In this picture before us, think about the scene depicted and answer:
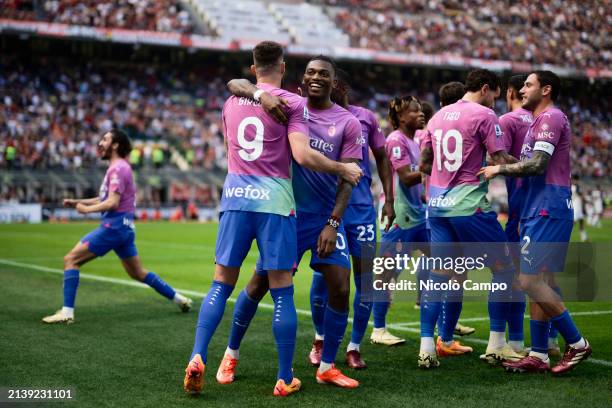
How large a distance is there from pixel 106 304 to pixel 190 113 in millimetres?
32109

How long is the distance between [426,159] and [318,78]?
1.61m

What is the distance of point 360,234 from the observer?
7172 mm

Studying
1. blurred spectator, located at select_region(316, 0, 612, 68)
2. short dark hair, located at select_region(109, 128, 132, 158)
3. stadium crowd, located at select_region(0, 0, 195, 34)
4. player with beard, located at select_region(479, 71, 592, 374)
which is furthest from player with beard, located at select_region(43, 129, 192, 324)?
blurred spectator, located at select_region(316, 0, 612, 68)

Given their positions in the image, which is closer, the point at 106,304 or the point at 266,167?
the point at 266,167

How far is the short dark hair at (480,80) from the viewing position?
7152mm

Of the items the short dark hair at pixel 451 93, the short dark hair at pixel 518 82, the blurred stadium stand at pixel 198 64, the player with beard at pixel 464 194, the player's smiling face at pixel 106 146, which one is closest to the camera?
the player with beard at pixel 464 194

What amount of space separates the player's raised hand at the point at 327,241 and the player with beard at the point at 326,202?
10 centimetres

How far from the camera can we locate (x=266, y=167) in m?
5.97

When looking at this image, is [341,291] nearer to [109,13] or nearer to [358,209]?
[358,209]

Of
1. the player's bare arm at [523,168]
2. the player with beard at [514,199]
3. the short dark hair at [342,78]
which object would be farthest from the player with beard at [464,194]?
the short dark hair at [342,78]

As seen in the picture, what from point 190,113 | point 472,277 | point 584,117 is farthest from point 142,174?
point 584,117

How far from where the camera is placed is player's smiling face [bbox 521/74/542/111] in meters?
6.99

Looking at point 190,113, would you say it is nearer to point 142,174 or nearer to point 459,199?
point 142,174

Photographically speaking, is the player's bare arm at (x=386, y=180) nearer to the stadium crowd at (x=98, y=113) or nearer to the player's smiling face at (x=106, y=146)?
the player's smiling face at (x=106, y=146)
